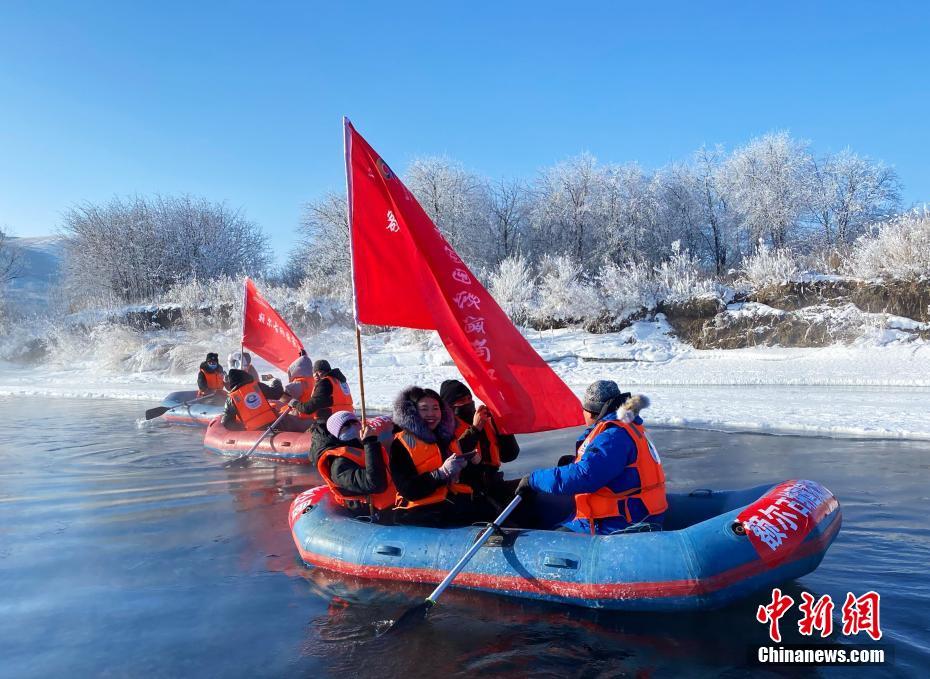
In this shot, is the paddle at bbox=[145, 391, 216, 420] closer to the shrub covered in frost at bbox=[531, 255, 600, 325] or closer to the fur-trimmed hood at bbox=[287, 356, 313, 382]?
the fur-trimmed hood at bbox=[287, 356, 313, 382]

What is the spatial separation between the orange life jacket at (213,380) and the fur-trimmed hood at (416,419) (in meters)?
11.0

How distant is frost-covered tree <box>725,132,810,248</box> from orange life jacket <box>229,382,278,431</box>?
3000cm

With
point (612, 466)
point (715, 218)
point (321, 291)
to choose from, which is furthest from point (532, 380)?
point (715, 218)

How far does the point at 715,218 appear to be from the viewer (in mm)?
37844

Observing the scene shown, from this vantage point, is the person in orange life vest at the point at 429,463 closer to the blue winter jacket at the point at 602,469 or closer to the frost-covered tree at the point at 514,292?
the blue winter jacket at the point at 602,469

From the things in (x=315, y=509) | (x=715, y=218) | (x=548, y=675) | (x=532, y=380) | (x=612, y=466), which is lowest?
(x=548, y=675)

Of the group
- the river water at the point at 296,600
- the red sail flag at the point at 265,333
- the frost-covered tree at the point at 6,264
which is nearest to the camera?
the river water at the point at 296,600

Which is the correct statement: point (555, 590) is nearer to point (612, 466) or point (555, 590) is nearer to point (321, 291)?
point (612, 466)

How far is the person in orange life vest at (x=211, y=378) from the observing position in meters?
15.3

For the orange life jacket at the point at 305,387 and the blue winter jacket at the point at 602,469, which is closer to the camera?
the blue winter jacket at the point at 602,469

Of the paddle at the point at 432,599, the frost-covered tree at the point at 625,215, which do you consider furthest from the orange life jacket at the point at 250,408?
the frost-covered tree at the point at 625,215

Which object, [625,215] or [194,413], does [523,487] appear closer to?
[194,413]

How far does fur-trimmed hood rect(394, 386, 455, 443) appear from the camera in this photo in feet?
18.2

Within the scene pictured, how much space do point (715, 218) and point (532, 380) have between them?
3503cm
